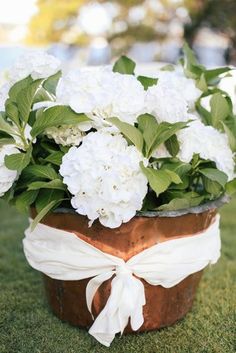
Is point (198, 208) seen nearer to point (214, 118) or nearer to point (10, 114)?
point (214, 118)

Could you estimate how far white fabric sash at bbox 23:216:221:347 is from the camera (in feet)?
4.77

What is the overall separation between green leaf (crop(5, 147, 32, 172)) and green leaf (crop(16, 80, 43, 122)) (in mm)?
94

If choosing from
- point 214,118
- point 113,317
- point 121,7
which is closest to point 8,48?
point 214,118

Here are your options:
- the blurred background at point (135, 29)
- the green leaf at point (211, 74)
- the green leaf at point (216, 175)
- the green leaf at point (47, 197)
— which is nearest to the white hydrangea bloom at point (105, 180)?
the green leaf at point (47, 197)

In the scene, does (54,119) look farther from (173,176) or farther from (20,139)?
(173,176)

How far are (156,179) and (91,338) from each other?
0.57 meters

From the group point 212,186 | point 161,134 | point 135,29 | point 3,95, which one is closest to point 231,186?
point 212,186

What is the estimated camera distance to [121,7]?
9.97m

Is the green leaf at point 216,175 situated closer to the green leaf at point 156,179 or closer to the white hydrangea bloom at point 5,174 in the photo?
the green leaf at point 156,179

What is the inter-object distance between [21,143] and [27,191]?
0.45ft

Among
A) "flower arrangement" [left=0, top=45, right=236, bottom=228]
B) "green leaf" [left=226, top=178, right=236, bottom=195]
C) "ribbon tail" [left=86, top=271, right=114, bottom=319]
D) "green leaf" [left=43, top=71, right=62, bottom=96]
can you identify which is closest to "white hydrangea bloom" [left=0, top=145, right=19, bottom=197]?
"flower arrangement" [left=0, top=45, right=236, bottom=228]

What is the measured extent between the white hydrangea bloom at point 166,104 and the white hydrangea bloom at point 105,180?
0.51ft

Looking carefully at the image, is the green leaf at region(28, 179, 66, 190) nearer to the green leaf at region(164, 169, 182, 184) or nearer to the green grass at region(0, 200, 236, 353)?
the green leaf at region(164, 169, 182, 184)

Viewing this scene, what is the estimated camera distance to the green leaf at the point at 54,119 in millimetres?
1398
